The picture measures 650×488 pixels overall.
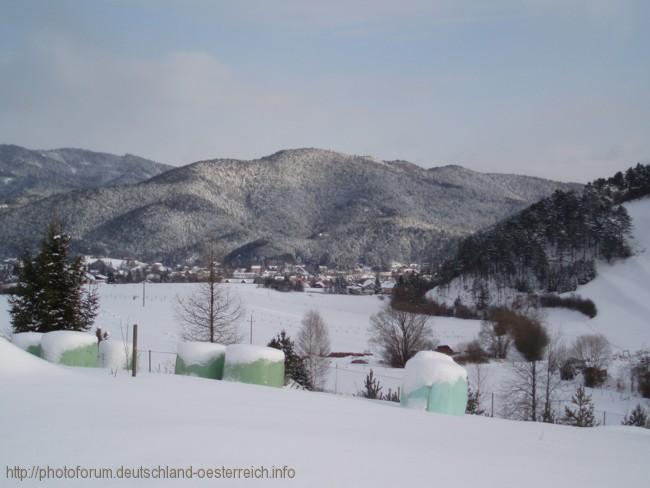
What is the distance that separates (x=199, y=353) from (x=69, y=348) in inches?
112

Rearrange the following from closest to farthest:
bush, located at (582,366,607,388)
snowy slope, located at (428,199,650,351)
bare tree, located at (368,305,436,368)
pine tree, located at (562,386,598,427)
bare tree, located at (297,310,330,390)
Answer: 1. pine tree, located at (562,386,598,427)
2. bare tree, located at (297,310,330,390)
3. bush, located at (582,366,607,388)
4. bare tree, located at (368,305,436,368)
5. snowy slope, located at (428,199,650,351)

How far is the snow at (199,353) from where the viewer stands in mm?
12617

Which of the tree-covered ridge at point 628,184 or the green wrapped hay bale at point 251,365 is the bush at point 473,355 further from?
the tree-covered ridge at point 628,184

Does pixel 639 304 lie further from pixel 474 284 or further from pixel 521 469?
pixel 521 469

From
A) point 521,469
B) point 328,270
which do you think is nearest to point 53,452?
point 521,469

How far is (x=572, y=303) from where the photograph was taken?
3310 inches

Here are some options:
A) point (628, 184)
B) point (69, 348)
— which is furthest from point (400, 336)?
point (628, 184)

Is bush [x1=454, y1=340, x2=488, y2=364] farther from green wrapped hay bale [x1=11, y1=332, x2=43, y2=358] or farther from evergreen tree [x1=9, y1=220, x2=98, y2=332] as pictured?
green wrapped hay bale [x1=11, y1=332, x2=43, y2=358]

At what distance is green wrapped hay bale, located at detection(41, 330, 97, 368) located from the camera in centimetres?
1270

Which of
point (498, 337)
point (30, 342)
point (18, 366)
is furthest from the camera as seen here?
point (498, 337)

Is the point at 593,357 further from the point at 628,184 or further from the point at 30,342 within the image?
the point at 628,184

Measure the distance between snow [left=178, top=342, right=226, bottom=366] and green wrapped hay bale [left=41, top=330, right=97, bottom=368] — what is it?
2.06 meters

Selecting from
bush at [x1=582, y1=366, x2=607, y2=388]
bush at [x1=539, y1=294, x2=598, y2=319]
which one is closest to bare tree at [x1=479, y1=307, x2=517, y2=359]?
bush at [x1=582, y1=366, x2=607, y2=388]

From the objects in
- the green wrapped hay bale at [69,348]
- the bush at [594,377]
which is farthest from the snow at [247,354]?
the bush at [594,377]
